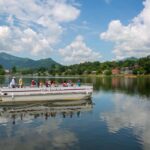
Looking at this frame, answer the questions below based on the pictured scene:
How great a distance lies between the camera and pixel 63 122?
3225 cm

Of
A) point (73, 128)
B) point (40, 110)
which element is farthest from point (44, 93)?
point (73, 128)

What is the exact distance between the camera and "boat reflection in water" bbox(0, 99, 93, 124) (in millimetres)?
35666

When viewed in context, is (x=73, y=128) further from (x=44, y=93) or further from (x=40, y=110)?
(x=44, y=93)

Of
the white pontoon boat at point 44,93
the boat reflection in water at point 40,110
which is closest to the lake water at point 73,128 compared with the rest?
the boat reflection in water at point 40,110

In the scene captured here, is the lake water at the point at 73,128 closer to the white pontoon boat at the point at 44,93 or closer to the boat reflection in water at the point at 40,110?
the boat reflection in water at the point at 40,110

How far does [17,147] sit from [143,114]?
20.8 m

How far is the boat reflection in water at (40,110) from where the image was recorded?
35.7 metres

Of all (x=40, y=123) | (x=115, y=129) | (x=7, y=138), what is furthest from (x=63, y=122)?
(x=7, y=138)

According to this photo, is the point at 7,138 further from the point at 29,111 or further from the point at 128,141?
the point at 29,111

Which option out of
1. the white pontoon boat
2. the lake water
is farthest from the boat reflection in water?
the white pontoon boat

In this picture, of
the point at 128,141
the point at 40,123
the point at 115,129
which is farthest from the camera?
the point at 40,123

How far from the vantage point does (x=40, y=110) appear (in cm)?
4025

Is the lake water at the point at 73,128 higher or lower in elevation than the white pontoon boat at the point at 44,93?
lower

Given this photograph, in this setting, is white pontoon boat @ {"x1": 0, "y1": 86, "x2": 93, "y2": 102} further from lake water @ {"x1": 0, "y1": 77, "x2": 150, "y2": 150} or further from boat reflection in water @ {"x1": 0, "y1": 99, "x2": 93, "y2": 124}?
lake water @ {"x1": 0, "y1": 77, "x2": 150, "y2": 150}
